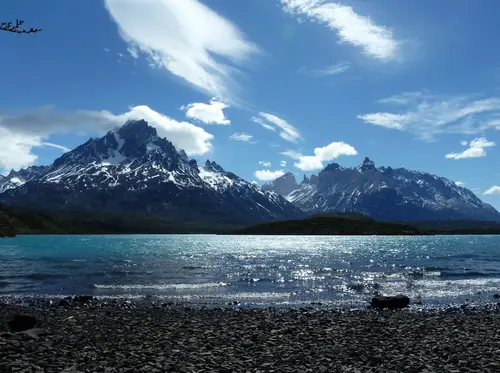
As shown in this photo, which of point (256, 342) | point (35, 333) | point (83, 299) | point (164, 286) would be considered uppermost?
point (35, 333)

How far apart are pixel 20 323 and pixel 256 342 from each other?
15.2 m

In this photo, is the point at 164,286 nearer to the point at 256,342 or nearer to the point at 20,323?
the point at 20,323

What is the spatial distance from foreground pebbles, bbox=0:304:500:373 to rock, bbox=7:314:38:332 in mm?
831

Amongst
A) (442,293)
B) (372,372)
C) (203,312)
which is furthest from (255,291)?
(372,372)

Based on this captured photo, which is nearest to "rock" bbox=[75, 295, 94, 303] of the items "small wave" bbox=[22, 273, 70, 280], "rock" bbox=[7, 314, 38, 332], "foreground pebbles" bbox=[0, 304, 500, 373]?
"foreground pebbles" bbox=[0, 304, 500, 373]

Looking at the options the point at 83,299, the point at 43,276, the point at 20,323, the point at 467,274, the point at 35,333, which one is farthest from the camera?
the point at 467,274

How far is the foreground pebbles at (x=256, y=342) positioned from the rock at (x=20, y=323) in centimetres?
83

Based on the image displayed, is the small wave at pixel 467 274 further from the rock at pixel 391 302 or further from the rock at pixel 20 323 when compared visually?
the rock at pixel 20 323

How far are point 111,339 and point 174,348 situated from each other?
17.1 feet

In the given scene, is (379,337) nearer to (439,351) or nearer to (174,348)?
(439,351)

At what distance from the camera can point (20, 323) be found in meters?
28.0

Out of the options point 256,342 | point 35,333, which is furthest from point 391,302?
point 35,333

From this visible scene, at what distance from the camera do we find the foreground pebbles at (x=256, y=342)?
64.2 feet

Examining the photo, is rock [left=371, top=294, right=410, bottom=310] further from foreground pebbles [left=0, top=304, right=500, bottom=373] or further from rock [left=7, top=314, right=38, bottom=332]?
rock [left=7, top=314, right=38, bottom=332]
